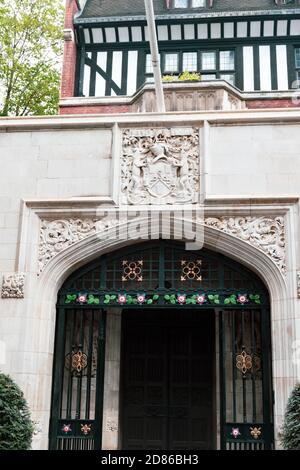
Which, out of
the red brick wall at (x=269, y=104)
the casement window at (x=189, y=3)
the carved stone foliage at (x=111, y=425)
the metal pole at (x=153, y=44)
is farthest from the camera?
the casement window at (x=189, y=3)

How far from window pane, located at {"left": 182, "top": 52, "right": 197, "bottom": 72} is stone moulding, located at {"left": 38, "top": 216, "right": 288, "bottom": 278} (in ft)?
33.0

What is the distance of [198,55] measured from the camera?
1725 centimetres

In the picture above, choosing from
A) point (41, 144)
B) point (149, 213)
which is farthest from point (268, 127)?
point (41, 144)

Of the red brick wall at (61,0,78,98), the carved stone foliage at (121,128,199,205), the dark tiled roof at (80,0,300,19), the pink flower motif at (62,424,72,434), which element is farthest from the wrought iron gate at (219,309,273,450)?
the dark tiled roof at (80,0,300,19)

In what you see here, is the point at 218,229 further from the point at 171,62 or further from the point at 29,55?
the point at 29,55

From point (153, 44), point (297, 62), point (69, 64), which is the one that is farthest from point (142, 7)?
point (153, 44)

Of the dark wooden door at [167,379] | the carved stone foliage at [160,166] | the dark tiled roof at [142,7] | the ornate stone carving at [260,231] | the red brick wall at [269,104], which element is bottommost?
the dark wooden door at [167,379]

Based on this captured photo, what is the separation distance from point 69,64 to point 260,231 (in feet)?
36.8

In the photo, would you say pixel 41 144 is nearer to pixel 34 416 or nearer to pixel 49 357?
pixel 49 357

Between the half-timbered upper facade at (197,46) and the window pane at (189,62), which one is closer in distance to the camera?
the half-timbered upper facade at (197,46)

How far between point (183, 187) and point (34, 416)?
163 inches

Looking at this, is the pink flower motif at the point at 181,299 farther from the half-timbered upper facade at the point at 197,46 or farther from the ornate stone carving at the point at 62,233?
the half-timbered upper facade at the point at 197,46

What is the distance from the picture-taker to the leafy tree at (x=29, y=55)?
2020 cm

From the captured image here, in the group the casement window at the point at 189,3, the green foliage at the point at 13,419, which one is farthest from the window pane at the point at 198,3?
the green foliage at the point at 13,419
